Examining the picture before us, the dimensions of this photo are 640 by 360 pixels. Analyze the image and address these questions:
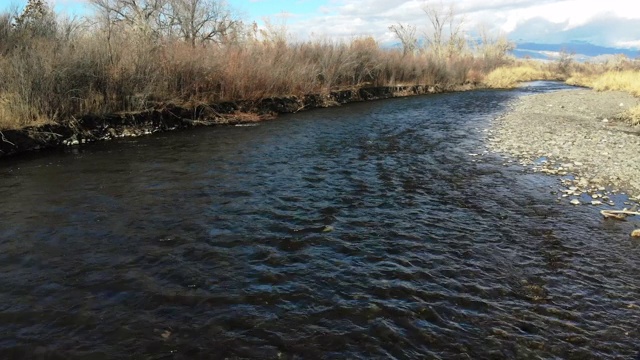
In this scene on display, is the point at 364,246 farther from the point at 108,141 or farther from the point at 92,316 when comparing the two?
the point at 108,141

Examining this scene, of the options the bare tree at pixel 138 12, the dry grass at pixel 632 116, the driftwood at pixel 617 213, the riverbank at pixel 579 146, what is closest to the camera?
the driftwood at pixel 617 213

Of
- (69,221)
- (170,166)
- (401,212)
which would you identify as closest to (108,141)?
(170,166)

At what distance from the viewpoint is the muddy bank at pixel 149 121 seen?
1723 centimetres

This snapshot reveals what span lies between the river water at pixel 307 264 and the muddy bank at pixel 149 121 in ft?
7.66

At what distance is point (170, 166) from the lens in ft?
49.9

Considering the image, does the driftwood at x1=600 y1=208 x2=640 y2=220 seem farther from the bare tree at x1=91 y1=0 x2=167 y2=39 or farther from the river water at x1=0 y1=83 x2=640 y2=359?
the bare tree at x1=91 y1=0 x2=167 y2=39

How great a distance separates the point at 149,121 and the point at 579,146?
20.6 metres

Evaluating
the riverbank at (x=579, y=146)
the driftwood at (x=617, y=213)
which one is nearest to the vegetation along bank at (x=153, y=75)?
the riverbank at (x=579, y=146)

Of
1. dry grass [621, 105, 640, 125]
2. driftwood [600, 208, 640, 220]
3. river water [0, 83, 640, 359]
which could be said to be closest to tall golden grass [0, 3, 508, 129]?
river water [0, 83, 640, 359]

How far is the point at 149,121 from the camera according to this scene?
74.0ft

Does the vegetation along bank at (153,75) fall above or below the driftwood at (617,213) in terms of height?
above

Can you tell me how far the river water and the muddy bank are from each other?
7.66 feet

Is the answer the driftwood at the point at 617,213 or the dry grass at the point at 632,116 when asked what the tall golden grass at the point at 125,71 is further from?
the dry grass at the point at 632,116

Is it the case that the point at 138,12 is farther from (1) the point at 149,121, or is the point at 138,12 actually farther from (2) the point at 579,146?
(2) the point at 579,146
